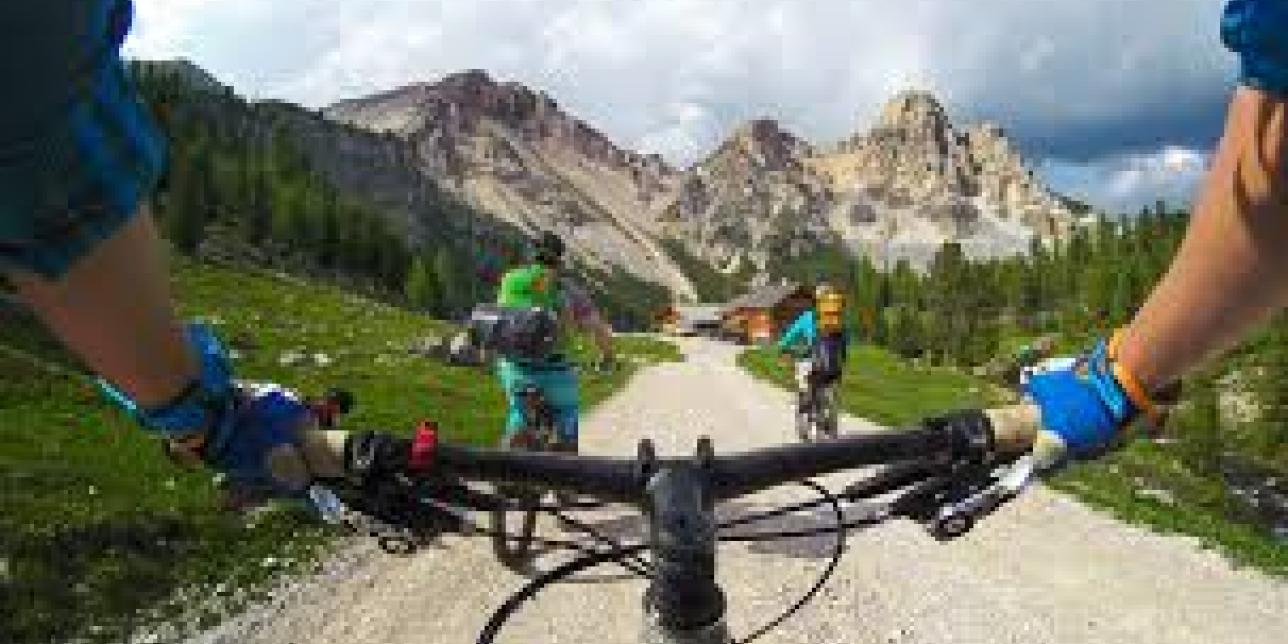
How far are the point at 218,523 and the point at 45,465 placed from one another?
4.71 meters

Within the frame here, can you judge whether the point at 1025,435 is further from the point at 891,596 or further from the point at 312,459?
the point at 891,596

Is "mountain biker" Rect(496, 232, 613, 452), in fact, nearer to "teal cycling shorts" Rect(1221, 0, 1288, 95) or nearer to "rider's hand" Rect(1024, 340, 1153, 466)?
"rider's hand" Rect(1024, 340, 1153, 466)

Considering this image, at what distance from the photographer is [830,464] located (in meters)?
3.02

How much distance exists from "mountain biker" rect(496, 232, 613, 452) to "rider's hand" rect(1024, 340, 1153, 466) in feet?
41.3

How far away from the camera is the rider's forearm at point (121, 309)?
6.78 ft

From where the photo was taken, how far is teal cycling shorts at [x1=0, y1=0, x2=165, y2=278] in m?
1.70

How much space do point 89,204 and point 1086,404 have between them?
1695 mm

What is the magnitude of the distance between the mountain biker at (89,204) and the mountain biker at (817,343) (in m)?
22.6

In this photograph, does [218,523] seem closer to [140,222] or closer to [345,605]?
[345,605]

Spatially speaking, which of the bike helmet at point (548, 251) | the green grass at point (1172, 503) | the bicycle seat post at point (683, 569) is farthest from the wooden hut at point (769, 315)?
the bicycle seat post at point (683, 569)

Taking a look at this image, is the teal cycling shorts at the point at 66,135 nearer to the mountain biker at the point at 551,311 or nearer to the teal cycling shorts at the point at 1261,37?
the teal cycling shorts at the point at 1261,37

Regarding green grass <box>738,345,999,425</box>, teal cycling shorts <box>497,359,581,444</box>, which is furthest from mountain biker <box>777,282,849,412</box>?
teal cycling shorts <box>497,359,581,444</box>

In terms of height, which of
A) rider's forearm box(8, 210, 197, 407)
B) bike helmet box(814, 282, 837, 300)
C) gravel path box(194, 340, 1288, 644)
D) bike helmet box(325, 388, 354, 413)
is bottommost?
gravel path box(194, 340, 1288, 644)

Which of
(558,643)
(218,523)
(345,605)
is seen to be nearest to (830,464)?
(558,643)
